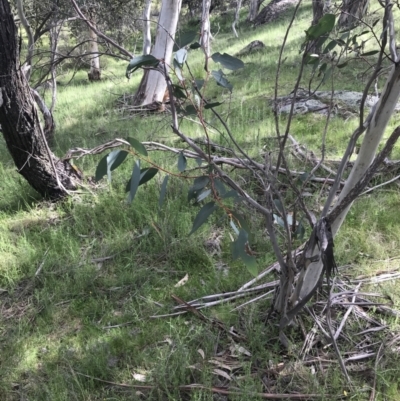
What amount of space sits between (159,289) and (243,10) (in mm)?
24104

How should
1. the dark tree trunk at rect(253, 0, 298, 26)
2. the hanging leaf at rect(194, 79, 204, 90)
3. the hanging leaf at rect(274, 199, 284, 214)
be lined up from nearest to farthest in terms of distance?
1. the hanging leaf at rect(194, 79, 204, 90)
2. the hanging leaf at rect(274, 199, 284, 214)
3. the dark tree trunk at rect(253, 0, 298, 26)

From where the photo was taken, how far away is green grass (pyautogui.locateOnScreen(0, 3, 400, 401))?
1.90 metres

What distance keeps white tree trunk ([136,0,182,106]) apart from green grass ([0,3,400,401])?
112 inches

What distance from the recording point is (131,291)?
98.3 inches

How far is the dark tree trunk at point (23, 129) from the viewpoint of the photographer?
9.77ft

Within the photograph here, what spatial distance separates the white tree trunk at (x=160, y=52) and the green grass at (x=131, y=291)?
2856mm

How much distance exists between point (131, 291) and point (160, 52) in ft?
16.0

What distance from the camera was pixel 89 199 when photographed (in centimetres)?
342

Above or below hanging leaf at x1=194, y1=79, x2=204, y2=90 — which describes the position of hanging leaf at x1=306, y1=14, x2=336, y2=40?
above

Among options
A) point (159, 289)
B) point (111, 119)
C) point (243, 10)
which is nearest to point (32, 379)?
point (159, 289)

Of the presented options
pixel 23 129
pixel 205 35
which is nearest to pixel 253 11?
pixel 205 35

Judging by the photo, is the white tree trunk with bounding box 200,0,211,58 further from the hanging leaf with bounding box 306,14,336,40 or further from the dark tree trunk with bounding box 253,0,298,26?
the dark tree trunk with bounding box 253,0,298,26

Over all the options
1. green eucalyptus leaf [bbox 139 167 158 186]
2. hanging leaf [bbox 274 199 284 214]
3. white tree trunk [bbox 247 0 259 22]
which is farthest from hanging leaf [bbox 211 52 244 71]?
white tree trunk [bbox 247 0 259 22]

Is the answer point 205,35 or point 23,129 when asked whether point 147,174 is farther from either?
point 205,35
